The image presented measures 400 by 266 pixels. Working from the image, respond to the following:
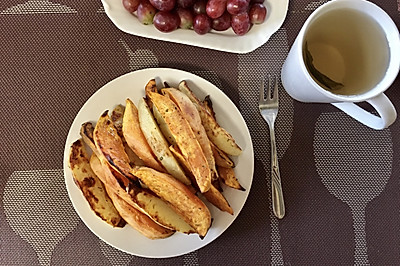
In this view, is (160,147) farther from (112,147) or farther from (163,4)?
(163,4)

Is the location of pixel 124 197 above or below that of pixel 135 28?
below

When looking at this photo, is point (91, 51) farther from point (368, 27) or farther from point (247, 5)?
point (368, 27)

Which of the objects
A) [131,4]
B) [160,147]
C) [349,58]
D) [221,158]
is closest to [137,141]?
[160,147]

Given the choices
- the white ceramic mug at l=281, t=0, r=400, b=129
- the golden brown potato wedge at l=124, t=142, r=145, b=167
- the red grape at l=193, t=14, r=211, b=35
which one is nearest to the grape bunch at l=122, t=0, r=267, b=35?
the red grape at l=193, t=14, r=211, b=35

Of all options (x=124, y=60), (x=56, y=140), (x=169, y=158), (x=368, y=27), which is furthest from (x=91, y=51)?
(x=368, y=27)

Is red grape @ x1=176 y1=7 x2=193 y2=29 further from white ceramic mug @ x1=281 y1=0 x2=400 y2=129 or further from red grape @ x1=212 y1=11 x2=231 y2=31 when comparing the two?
white ceramic mug @ x1=281 y1=0 x2=400 y2=129
